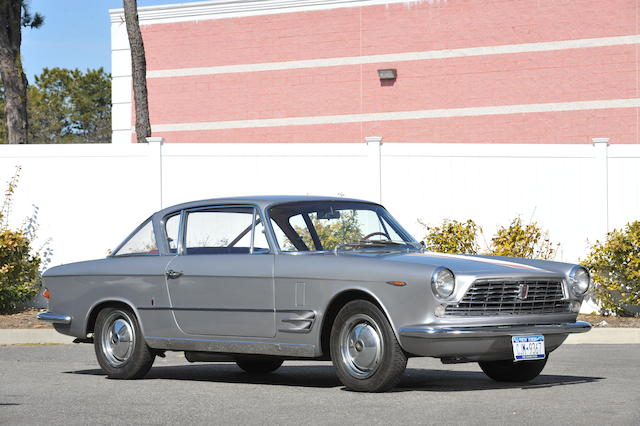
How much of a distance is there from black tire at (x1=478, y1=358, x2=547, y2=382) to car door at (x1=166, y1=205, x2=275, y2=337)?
2.00 meters

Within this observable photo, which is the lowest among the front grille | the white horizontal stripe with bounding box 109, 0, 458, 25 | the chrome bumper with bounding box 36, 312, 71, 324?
the chrome bumper with bounding box 36, 312, 71, 324

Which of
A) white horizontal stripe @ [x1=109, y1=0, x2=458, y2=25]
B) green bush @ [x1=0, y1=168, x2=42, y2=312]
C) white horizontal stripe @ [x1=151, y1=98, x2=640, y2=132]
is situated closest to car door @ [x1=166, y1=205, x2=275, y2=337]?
green bush @ [x1=0, y1=168, x2=42, y2=312]

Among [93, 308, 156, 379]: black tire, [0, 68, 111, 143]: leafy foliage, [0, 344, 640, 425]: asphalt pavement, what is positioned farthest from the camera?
[0, 68, 111, 143]: leafy foliage

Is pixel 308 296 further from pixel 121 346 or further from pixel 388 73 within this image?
pixel 388 73

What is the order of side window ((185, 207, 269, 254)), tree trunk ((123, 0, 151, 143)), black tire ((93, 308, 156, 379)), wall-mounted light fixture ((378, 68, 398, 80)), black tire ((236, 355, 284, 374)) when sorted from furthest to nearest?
1. wall-mounted light fixture ((378, 68, 398, 80))
2. tree trunk ((123, 0, 151, 143))
3. black tire ((236, 355, 284, 374))
4. black tire ((93, 308, 156, 379))
5. side window ((185, 207, 269, 254))

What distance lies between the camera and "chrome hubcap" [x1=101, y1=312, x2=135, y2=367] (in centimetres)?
1030

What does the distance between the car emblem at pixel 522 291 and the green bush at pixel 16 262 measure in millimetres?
10685

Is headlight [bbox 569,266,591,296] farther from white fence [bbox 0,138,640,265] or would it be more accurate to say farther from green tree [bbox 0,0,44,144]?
green tree [bbox 0,0,44,144]

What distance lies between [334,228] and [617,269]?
29.1 ft

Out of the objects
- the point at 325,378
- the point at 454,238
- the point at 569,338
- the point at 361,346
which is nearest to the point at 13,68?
the point at 454,238

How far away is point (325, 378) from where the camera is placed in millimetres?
10328

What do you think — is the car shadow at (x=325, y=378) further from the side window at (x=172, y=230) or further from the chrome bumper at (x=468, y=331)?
the side window at (x=172, y=230)

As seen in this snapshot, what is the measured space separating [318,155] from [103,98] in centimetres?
6184

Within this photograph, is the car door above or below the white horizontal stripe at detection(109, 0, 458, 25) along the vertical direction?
below
